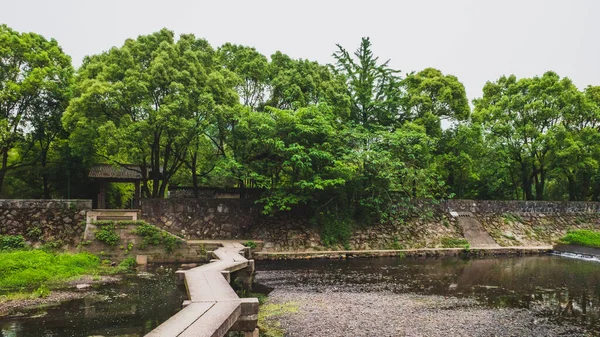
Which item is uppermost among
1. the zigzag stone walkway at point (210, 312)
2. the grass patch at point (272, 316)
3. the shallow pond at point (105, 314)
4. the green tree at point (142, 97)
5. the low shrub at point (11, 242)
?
the green tree at point (142, 97)

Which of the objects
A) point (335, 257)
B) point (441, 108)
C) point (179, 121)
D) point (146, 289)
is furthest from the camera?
point (441, 108)

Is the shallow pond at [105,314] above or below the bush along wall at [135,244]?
below

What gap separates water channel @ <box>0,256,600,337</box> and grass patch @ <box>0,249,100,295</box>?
208 cm

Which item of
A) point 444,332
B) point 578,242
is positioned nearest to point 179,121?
point 444,332

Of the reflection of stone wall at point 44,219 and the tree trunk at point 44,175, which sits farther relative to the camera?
the tree trunk at point 44,175

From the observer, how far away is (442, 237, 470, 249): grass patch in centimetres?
2239

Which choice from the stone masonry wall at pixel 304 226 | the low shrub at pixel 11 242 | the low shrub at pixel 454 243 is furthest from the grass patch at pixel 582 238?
the low shrub at pixel 11 242

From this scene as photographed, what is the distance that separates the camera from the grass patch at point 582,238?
2278 centimetres

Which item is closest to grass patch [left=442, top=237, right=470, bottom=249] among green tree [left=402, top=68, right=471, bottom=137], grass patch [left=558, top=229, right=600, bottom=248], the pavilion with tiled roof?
grass patch [left=558, top=229, right=600, bottom=248]

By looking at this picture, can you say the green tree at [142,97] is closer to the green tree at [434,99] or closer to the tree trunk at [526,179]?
the green tree at [434,99]

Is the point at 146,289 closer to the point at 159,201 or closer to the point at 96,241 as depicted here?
the point at 96,241

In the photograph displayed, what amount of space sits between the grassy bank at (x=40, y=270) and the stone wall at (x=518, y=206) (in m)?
20.0

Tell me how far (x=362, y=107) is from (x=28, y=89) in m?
19.1

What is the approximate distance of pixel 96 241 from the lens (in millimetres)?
16281
